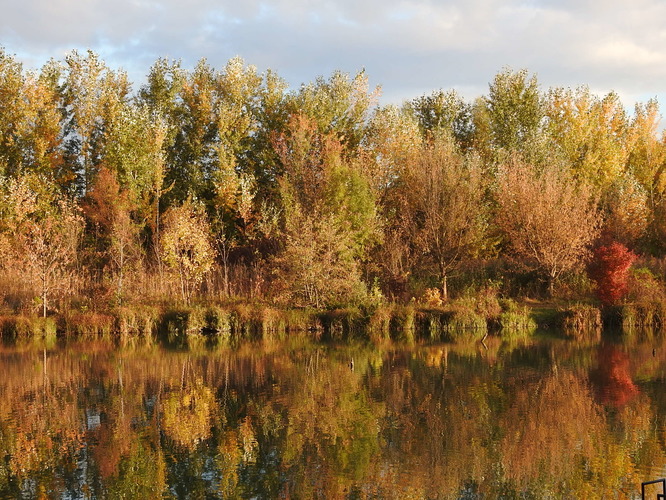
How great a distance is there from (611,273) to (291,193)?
65.3 feet

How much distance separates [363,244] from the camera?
45906 millimetres

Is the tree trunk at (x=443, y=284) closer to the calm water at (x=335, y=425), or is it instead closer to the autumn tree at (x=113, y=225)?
the calm water at (x=335, y=425)

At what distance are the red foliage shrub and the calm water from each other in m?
9.92

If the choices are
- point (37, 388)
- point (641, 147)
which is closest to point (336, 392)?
point (37, 388)

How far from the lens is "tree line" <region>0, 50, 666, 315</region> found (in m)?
42.4

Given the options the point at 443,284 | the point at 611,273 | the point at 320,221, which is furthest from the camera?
the point at 443,284

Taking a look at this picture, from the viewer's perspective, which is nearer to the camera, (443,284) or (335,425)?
(335,425)

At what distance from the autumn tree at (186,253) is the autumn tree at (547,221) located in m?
18.8

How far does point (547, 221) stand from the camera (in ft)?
142

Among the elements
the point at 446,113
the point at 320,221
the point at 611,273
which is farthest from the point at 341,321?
the point at 446,113

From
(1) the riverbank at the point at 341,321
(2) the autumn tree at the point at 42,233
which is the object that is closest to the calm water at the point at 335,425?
(1) the riverbank at the point at 341,321

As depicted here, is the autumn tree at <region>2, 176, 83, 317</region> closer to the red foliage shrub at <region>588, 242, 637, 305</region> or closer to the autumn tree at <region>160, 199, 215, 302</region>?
the autumn tree at <region>160, 199, 215, 302</region>

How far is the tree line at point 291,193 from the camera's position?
42.4m

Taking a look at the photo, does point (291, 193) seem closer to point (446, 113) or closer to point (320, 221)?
point (320, 221)
